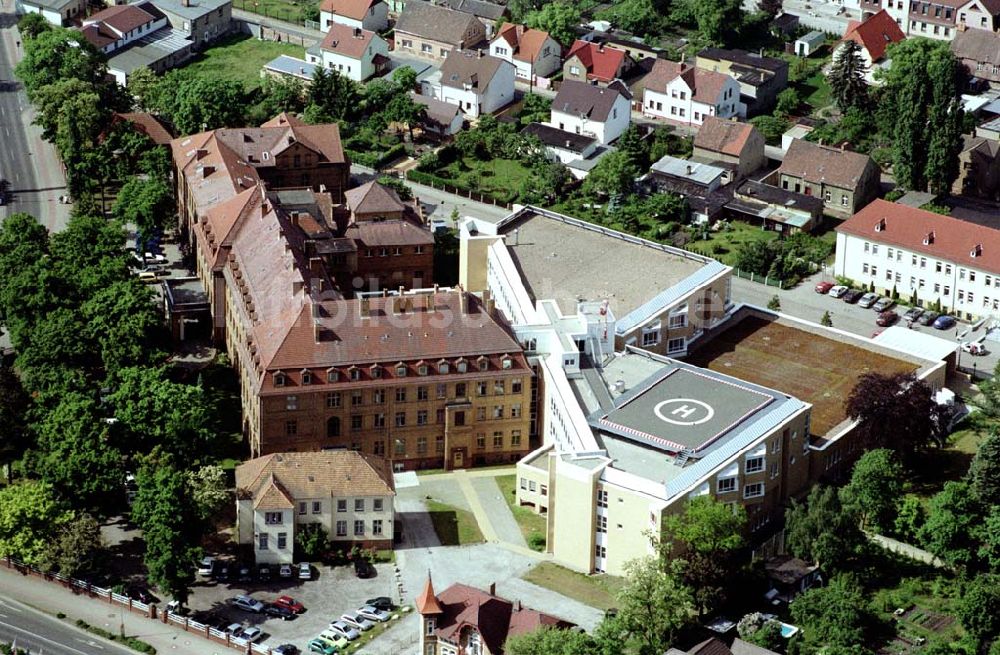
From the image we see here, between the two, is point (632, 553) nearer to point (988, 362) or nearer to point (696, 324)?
point (696, 324)

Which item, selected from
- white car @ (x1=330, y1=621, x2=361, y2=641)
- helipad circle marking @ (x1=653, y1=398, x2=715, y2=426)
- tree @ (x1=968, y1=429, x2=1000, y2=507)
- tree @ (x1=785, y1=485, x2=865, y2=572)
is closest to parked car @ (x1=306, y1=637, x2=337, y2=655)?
white car @ (x1=330, y1=621, x2=361, y2=641)

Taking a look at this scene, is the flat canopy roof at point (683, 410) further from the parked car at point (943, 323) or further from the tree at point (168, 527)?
the parked car at point (943, 323)

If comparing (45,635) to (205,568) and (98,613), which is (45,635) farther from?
(205,568)

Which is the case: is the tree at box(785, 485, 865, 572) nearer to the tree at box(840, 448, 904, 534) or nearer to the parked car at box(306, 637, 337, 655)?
the tree at box(840, 448, 904, 534)

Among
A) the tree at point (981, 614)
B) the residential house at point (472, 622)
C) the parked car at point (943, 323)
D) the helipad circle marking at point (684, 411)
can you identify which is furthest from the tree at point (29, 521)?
the parked car at point (943, 323)

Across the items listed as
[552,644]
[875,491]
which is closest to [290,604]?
[552,644]

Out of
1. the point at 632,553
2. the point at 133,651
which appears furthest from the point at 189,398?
the point at 632,553
